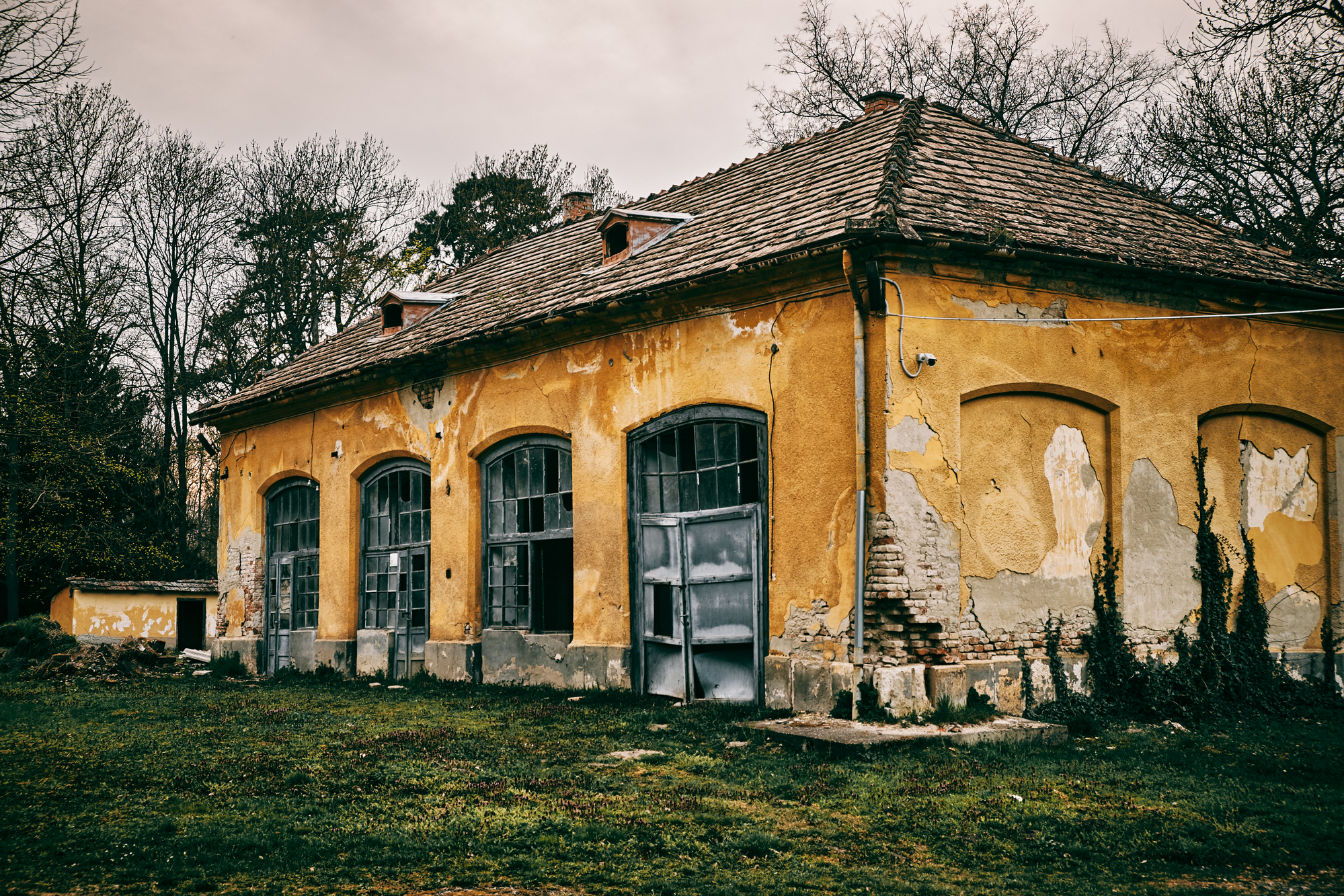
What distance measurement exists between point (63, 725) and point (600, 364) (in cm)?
660

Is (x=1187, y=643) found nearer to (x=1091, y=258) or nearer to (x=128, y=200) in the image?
(x=1091, y=258)

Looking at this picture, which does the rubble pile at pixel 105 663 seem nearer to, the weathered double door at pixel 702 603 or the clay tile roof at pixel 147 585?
the clay tile roof at pixel 147 585

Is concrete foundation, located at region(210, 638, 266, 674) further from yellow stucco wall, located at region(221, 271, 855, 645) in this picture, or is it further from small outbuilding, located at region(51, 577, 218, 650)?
small outbuilding, located at region(51, 577, 218, 650)

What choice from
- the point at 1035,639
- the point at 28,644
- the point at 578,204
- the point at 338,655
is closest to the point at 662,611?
the point at 1035,639

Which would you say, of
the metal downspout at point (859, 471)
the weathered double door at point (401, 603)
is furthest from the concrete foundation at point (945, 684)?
the weathered double door at point (401, 603)

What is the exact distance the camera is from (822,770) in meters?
7.39

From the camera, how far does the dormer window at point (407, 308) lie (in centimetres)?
1733

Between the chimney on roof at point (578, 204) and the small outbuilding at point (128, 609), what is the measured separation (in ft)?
41.8

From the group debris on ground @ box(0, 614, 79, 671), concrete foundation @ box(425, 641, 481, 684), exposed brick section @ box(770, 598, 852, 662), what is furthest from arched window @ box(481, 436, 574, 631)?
debris on ground @ box(0, 614, 79, 671)

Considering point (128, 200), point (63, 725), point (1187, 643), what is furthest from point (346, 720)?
point (128, 200)

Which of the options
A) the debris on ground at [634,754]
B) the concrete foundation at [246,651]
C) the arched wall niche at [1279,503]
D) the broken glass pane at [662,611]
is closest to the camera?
the debris on ground at [634,754]

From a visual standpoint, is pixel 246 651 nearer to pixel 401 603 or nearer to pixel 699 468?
pixel 401 603

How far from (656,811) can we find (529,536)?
7.35m

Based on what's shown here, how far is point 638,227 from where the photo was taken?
13406mm
